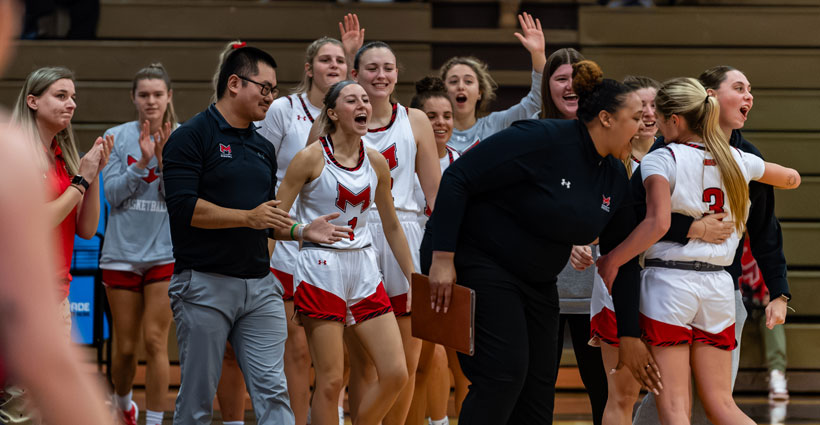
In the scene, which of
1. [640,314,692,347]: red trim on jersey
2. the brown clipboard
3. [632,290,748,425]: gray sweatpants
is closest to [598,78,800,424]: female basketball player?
[640,314,692,347]: red trim on jersey

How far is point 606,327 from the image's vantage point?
12.4 feet

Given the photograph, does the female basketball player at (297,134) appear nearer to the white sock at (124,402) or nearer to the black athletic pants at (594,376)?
the white sock at (124,402)

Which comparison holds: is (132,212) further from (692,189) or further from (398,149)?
(692,189)

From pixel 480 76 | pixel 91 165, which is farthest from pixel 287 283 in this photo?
pixel 480 76

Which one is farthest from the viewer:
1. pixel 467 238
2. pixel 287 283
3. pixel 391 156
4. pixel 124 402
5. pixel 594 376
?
pixel 124 402

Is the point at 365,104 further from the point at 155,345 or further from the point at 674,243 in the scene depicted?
the point at 155,345

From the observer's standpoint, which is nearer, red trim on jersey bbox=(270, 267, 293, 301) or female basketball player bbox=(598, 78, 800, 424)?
female basketball player bbox=(598, 78, 800, 424)

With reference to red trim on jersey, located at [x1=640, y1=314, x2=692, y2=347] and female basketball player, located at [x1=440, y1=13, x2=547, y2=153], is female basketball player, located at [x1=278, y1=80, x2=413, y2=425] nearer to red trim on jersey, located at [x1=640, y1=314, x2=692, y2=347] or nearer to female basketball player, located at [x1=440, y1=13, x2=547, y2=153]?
red trim on jersey, located at [x1=640, y1=314, x2=692, y2=347]

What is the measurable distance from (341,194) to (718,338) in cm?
166

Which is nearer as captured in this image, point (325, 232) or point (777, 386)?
point (325, 232)

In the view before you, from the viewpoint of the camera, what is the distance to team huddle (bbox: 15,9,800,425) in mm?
3045

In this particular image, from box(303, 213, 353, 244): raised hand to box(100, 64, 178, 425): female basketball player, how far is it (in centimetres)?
176

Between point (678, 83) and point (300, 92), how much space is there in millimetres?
2148

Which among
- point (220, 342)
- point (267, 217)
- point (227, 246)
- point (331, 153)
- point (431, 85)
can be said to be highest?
point (431, 85)
